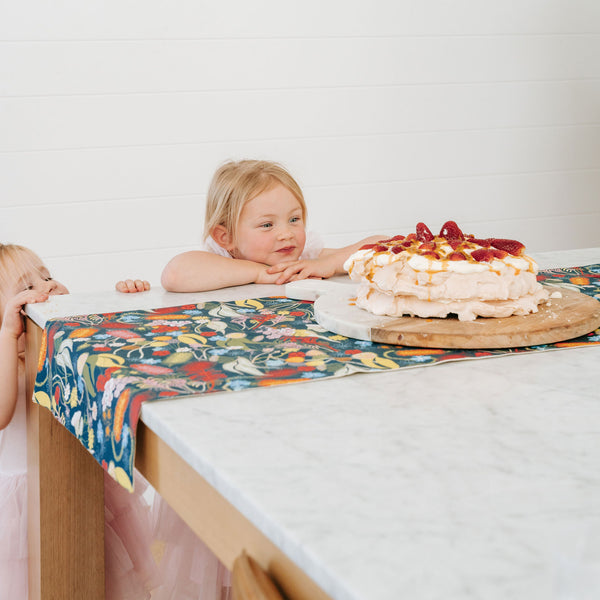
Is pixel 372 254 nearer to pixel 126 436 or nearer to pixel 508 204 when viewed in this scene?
pixel 126 436

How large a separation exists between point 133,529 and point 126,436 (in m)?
0.84

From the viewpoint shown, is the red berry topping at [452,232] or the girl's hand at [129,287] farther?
the girl's hand at [129,287]

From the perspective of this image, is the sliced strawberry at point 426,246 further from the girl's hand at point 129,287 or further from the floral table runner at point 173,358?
the girl's hand at point 129,287

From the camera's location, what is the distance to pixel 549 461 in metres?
0.63

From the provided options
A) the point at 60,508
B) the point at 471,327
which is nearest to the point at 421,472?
the point at 471,327

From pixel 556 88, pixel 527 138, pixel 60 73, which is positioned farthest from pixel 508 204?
pixel 60 73

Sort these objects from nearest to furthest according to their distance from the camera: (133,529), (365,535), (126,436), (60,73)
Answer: (365,535) → (126,436) → (133,529) → (60,73)

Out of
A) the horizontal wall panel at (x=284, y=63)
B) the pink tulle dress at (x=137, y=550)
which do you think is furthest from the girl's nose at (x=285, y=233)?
the horizontal wall panel at (x=284, y=63)

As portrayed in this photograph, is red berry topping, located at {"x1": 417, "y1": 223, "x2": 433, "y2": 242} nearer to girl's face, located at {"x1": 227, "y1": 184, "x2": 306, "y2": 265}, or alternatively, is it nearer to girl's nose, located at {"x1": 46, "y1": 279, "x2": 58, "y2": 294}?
girl's face, located at {"x1": 227, "y1": 184, "x2": 306, "y2": 265}

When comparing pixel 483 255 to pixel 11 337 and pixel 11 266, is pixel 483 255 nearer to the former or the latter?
pixel 11 337

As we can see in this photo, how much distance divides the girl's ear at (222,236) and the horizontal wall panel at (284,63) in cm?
150

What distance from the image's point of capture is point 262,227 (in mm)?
1848

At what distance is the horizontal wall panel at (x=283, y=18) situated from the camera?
10.0ft

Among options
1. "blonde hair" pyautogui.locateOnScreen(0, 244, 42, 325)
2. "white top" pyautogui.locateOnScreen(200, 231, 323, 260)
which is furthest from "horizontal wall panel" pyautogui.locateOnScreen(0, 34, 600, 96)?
"blonde hair" pyautogui.locateOnScreen(0, 244, 42, 325)
